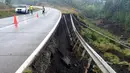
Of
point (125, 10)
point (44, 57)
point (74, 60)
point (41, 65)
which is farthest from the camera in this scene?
point (125, 10)

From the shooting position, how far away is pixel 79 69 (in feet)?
36.4

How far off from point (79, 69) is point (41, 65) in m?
2.89

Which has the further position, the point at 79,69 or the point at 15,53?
the point at 79,69

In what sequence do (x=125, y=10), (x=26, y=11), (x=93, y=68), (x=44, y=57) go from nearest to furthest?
1. (x=44, y=57)
2. (x=93, y=68)
3. (x=26, y=11)
4. (x=125, y=10)

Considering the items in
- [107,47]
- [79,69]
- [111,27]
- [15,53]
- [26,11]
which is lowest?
[111,27]

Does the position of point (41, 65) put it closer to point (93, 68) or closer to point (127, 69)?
point (93, 68)

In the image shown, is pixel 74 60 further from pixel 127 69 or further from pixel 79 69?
pixel 127 69

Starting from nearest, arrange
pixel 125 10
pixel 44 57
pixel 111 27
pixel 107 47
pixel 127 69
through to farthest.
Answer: pixel 44 57 → pixel 127 69 → pixel 107 47 → pixel 111 27 → pixel 125 10

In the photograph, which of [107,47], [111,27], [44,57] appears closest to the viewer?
[44,57]

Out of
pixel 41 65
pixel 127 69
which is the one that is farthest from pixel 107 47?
pixel 41 65

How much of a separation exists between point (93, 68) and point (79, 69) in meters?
0.98

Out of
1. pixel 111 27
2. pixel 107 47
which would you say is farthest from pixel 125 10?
pixel 107 47

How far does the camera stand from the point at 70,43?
18.0 metres

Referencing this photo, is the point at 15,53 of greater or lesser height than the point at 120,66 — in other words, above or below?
above
